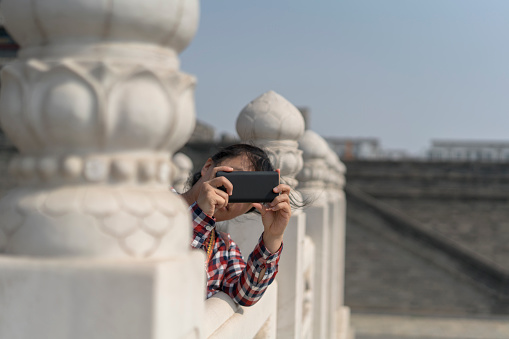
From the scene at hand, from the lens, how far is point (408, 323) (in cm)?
1328

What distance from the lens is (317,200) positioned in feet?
14.9

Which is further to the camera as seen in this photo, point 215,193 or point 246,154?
point 246,154

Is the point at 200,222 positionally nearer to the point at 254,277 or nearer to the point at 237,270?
the point at 254,277

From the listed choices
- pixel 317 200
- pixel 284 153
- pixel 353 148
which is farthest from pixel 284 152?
pixel 353 148

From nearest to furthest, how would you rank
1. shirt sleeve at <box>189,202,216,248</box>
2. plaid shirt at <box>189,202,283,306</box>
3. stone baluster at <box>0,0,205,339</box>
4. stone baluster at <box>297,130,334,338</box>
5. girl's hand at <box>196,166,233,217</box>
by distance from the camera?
stone baluster at <box>0,0,205,339</box> < girl's hand at <box>196,166,233,217</box> < shirt sleeve at <box>189,202,216,248</box> < plaid shirt at <box>189,202,283,306</box> < stone baluster at <box>297,130,334,338</box>

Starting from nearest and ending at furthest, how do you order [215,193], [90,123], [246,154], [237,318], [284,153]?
[90,123]
[215,193]
[237,318]
[246,154]
[284,153]

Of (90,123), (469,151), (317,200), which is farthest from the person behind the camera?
(469,151)

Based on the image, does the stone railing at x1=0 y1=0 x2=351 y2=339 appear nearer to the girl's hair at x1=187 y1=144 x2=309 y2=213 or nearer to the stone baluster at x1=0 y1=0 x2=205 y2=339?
the stone baluster at x1=0 y1=0 x2=205 y2=339

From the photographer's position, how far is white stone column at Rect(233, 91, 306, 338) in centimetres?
285

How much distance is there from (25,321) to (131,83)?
0.40 metres

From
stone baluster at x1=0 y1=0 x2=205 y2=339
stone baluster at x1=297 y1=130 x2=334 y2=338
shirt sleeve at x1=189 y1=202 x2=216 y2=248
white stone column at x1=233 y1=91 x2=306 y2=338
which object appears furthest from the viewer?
stone baluster at x1=297 y1=130 x2=334 y2=338

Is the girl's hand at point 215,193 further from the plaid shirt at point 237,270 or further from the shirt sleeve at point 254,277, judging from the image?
the shirt sleeve at point 254,277

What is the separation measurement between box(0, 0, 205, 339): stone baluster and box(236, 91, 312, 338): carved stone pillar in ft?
5.93

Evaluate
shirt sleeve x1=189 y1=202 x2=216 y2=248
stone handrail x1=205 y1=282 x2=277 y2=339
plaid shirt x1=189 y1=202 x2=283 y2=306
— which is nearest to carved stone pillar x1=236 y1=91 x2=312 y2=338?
stone handrail x1=205 y1=282 x2=277 y2=339
